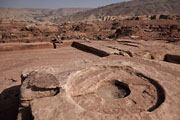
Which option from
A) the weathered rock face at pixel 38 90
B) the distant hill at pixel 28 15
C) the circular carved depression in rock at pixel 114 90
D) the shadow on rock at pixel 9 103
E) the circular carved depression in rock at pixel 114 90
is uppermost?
the distant hill at pixel 28 15

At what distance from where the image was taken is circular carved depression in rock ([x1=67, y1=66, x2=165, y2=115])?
2133 millimetres

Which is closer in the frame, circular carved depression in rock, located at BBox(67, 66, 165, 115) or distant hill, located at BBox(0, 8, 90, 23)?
circular carved depression in rock, located at BBox(67, 66, 165, 115)

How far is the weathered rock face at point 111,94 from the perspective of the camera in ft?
5.54

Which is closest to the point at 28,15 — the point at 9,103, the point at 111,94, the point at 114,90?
the point at 9,103

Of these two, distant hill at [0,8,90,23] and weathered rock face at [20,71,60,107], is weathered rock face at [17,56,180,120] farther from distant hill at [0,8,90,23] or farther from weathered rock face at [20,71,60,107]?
distant hill at [0,8,90,23]

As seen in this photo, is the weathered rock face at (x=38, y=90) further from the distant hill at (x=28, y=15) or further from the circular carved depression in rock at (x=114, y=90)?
the distant hill at (x=28, y=15)

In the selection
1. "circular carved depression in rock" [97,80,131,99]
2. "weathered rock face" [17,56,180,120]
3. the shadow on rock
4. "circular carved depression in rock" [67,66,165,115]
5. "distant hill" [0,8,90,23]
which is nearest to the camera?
"weathered rock face" [17,56,180,120]

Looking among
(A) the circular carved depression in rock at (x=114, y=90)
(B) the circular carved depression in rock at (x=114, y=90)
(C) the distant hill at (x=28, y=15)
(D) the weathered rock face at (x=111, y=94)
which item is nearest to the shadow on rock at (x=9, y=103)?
(D) the weathered rock face at (x=111, y=94)

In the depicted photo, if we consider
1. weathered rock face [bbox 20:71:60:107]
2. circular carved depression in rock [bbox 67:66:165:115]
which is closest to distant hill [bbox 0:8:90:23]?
circular carved depression in rock [bbox 67:66:165:115]

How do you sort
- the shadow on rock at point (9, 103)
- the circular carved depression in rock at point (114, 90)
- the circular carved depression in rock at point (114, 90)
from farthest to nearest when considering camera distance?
1. the shadow on rock at point (9, 103)
2. the circular carved depression in rock at point (114, 90)
3. the circular carved depression in rock at point (114, 90)

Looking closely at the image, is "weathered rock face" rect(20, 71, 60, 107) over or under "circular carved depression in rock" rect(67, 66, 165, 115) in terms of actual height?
over

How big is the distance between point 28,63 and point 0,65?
1.10 meters

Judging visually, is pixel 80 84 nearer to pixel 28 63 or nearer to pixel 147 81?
pixel 147 81

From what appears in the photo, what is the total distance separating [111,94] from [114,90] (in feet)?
0.62
